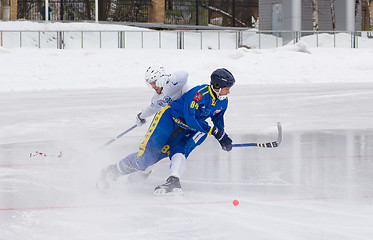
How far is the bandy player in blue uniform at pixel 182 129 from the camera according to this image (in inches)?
211

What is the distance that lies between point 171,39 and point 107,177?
21002mm

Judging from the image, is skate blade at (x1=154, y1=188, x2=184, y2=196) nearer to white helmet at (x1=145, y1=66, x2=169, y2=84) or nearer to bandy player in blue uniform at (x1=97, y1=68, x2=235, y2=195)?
bandy player in blue uniform at (x1=97, y1=68, x2=235, y2=195)

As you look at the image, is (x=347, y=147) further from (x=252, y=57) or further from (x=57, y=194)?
(x=252, y=57)

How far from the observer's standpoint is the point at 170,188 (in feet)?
18.1

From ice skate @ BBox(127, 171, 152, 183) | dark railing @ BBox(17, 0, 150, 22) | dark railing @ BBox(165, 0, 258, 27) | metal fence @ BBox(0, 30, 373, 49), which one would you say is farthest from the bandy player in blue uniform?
dark railing @ BBox(165, 0, 258, 27)

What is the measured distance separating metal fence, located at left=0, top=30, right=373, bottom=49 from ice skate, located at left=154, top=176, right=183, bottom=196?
1953 centimetres

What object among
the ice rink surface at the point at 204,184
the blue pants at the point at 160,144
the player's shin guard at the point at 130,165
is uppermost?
the blue pants at the point at 160,144

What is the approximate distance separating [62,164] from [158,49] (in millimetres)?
18469

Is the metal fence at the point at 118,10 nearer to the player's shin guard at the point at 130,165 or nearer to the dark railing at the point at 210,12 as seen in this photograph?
the dark railing at the point at 210,12

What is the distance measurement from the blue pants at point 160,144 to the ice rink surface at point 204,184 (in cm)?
24

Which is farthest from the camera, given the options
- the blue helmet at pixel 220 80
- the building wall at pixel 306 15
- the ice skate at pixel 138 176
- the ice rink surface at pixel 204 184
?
the building wall at pixel 306 15

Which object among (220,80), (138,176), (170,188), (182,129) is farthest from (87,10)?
(220,80)

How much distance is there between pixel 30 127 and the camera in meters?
10.1

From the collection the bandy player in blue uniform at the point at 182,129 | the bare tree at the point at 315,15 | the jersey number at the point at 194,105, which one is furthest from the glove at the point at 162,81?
the bare tree at the point at 315,15
